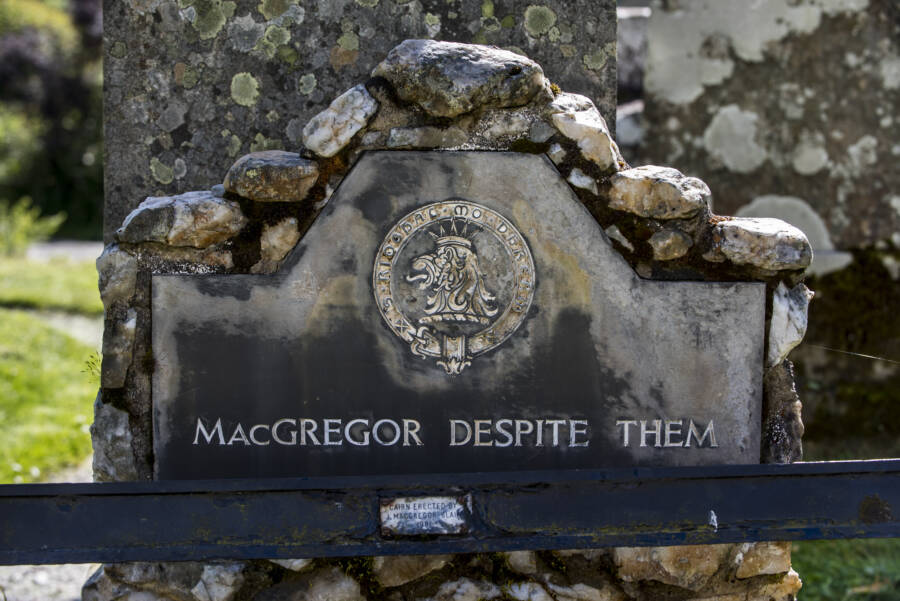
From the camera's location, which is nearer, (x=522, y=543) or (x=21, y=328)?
(x=522, y=543)

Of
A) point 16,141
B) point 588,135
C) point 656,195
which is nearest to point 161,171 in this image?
point 588,135

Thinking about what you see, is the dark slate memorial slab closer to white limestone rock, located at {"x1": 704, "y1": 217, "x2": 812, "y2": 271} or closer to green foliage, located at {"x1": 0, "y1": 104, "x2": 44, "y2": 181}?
white limestone rock, located at {"x1": 704, "y1": 217, "x2": 812, "y2": 271}

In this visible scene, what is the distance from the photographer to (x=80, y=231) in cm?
1503

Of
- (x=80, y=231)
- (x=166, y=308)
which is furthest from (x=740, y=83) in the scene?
(x=80, y=231)

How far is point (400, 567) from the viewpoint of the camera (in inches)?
93.4

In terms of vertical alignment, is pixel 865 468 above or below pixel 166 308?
below

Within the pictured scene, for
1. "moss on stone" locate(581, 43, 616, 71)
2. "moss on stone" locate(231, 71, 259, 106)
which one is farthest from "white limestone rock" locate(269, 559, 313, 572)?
"moss on stone" locate(581, 43, 616, 71)

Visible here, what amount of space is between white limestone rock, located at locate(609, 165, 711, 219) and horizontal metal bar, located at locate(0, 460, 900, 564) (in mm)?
614

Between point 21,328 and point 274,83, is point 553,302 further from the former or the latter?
point 21,328

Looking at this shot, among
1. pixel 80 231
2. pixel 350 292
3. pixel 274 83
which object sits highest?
pixel 274 83

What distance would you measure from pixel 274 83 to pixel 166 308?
3.19 ft

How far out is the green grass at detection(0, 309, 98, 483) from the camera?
4.73 metres

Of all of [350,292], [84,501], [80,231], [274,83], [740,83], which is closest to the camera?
[84,501]

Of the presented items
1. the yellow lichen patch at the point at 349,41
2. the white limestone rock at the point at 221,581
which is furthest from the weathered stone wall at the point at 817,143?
the white limestone rock at the point at 221,581
